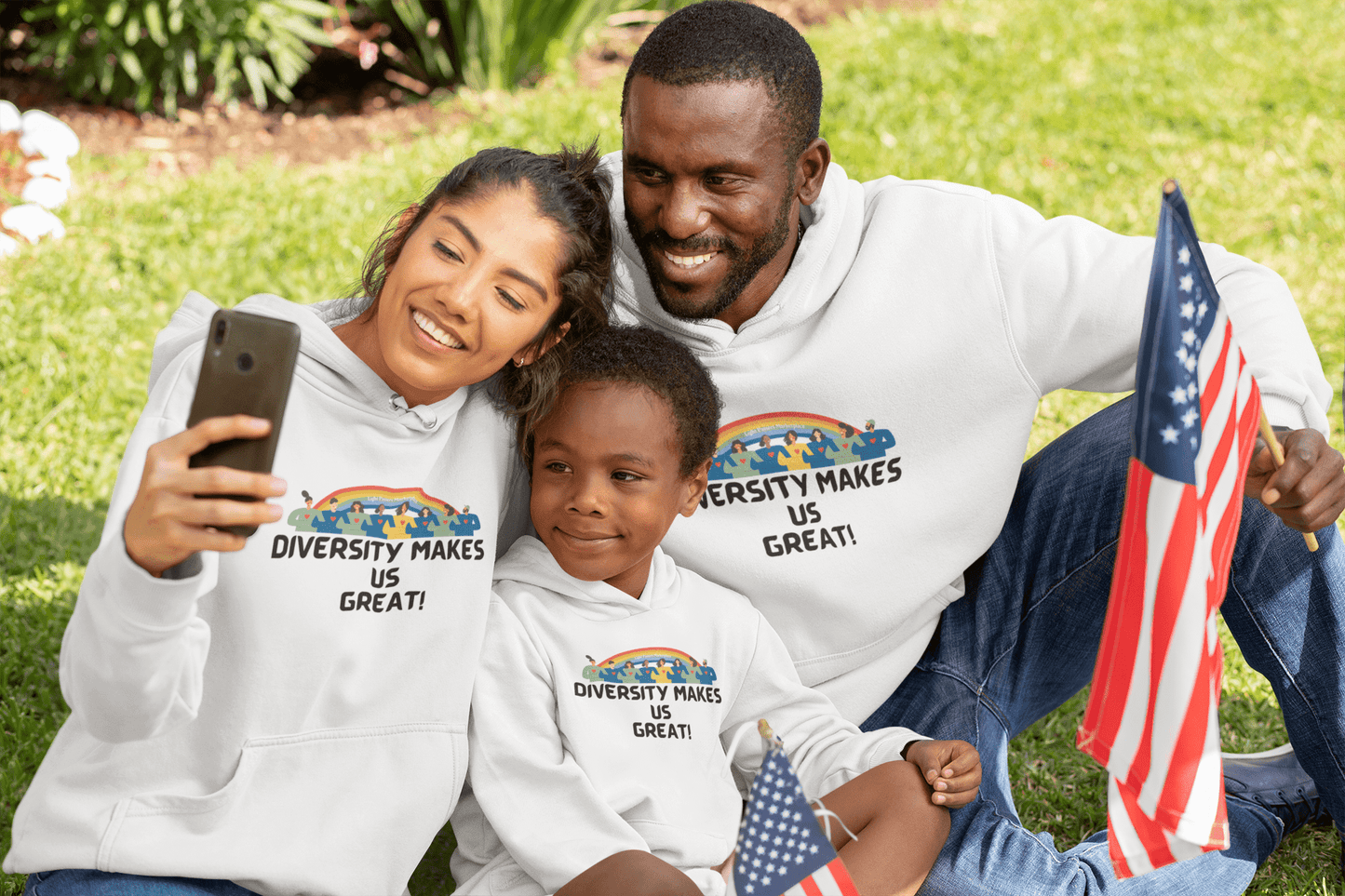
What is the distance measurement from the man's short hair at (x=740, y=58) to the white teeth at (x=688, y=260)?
11.4 inches

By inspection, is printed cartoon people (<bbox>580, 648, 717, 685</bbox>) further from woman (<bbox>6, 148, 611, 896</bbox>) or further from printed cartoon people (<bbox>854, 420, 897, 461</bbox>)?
printed cartoon people (<bbox>854, 420, 897, 461</bbox>)

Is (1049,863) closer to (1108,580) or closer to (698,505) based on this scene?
(1108,580)

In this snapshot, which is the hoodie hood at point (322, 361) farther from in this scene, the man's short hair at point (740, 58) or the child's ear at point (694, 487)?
the man's short hair at point (740, 58)

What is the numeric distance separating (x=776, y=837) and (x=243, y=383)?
44.0 inches

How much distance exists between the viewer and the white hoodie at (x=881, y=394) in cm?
273

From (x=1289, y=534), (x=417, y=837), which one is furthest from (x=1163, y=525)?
(x=417, y=837)

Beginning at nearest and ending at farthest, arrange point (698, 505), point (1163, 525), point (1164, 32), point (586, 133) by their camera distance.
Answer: point (1163, 525), point (698, 505), point (586, 133), point (1164, 32)

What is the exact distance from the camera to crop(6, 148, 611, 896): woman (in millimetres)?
2182

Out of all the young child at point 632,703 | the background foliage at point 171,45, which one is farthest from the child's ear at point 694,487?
the background foliage at point 171,45

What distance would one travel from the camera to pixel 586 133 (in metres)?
6.23

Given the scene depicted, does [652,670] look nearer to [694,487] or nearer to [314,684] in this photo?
[694,487]

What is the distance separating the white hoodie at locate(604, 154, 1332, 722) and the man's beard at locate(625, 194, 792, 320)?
0.14 feet

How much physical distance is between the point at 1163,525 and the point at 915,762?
74 cm

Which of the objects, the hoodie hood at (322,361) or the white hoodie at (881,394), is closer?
the hoodie hood at (322,361)
